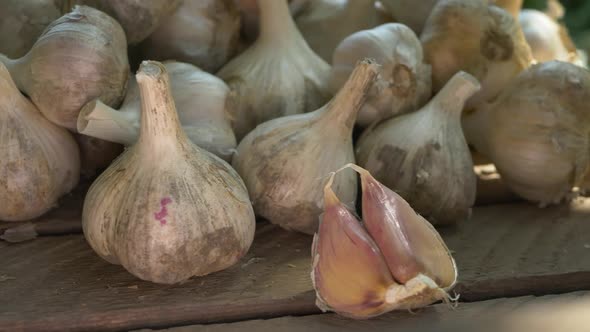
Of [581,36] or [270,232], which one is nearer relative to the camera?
[270,232]

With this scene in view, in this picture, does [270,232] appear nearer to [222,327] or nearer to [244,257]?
[244,257]

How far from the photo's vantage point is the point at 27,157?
28.7 inches

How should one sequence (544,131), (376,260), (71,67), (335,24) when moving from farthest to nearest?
(335,24) < (544,131) < (71,67) < (376,260)

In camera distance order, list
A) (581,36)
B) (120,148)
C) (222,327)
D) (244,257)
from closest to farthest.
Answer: (222,327)
(244,257)
(120,148)
(581,36)

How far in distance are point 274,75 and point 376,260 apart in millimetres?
370

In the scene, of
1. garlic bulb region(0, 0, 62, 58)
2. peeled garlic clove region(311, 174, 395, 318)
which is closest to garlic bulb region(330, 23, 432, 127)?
peeled garlic clove region(311, 174, 395, 318)

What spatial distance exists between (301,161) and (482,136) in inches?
11.9

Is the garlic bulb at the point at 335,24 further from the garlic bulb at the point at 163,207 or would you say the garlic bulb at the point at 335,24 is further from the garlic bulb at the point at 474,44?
the garlic bulb at the point at 163,207

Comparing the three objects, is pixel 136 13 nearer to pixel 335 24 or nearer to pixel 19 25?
pixel 19 25

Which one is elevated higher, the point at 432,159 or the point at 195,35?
the point at 195,35

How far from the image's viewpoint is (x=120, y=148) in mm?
847

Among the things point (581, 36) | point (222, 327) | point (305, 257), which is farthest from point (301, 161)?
point (581, 36)

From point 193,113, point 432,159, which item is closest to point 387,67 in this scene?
point 432,159

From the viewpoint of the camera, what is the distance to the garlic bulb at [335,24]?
3.37 ft
